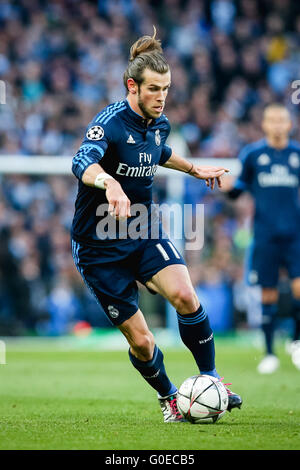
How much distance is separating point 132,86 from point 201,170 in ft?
3.02

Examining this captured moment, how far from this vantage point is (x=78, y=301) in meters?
14.2

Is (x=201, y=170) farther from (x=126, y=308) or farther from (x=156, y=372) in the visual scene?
(x=156, y=372)

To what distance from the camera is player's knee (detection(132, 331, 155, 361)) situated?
17.6ft

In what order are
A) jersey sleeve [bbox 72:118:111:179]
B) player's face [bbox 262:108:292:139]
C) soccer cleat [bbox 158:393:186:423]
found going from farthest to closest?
1. player's face [bbox 262:108:292:139]
2. soccer cleat [bbox 158:393:186:423]
3. jersey sleeve [bbox 72:118:111:179]

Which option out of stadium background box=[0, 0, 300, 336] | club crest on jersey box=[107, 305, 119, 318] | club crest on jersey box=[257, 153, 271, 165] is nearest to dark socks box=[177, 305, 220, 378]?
club crest on jersey box=[107, 305, 119, 318]

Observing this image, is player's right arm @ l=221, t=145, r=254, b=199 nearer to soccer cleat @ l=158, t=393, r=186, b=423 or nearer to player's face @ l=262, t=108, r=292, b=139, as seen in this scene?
player's face @ l=262, t=108, r=292, b=139

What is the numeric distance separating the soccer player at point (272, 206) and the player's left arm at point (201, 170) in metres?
3.25

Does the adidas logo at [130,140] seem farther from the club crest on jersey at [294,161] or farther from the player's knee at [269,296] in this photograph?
the player's knee at [269,296]

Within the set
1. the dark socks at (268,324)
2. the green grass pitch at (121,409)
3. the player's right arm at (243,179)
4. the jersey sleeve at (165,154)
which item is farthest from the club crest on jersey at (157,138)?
the dark socks at (268,324)

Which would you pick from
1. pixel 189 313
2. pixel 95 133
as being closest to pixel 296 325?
pixel 189 313

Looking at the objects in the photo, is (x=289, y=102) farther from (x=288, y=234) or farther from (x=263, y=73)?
(x=288, y=234)

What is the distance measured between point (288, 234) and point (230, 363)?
6.22 feet

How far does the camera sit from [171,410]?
540cm

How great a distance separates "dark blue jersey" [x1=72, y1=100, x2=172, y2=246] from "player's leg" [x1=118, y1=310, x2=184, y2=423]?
0.63 meters
